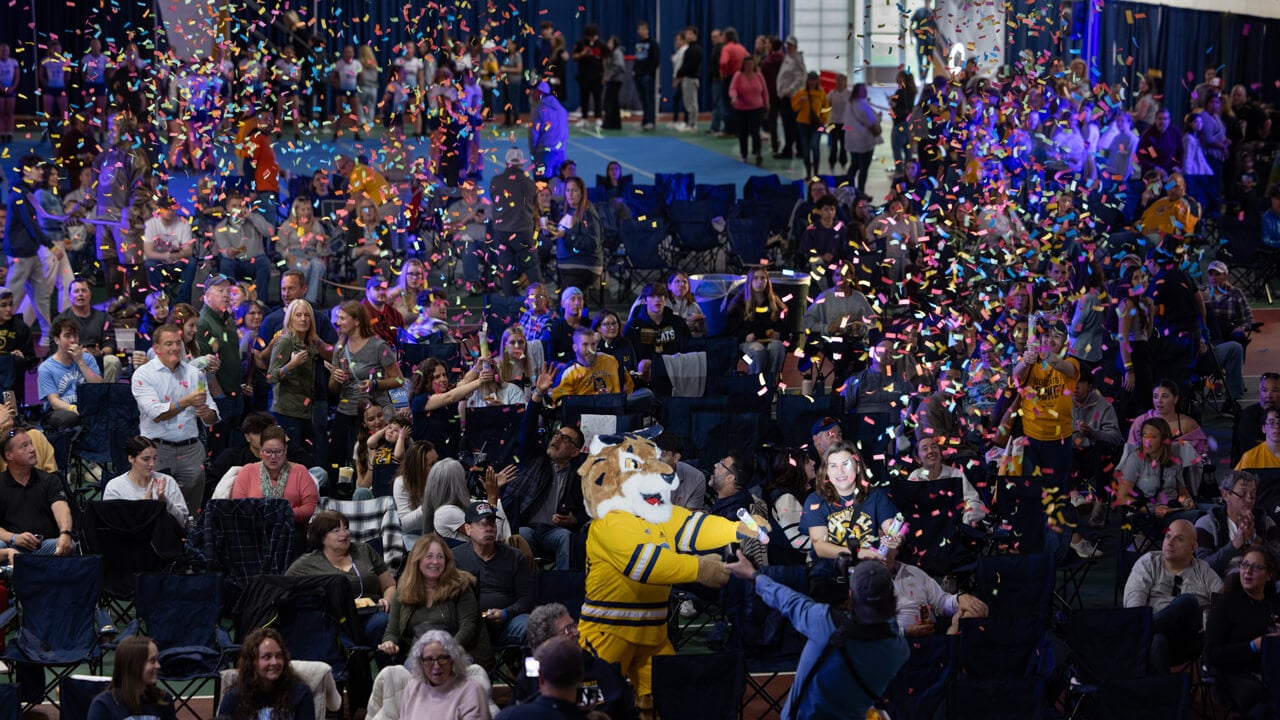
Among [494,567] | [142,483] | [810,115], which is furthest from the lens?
[810,115]

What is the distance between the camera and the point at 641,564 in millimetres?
6855

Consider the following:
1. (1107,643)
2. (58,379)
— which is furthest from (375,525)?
(1107,643)

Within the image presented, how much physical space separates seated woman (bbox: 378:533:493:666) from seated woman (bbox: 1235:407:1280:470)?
4809 mm

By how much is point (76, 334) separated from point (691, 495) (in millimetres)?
4443

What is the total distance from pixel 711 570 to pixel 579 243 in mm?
8340

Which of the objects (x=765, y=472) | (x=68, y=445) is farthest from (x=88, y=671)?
(x=765, y=472)

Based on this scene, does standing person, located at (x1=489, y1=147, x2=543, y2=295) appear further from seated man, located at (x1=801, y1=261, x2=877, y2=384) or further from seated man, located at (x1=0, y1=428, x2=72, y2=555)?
seated man, located at (x1=0, y1=428, x2=72, y2=555)

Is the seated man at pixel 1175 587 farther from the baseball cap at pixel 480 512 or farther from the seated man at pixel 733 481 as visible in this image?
the baseball cap at pixel 480 512

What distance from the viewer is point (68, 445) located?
10828 millimetres

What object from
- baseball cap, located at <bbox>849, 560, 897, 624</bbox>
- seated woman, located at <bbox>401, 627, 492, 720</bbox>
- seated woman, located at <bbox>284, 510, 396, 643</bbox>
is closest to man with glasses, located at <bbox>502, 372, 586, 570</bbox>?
seated woman, located at <bbox>284, 510, 396, 643</bbox>

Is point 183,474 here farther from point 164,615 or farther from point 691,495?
point 691,495

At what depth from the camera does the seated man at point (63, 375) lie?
11.1 meters

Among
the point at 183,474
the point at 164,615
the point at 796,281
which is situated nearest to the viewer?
the point at 164,615

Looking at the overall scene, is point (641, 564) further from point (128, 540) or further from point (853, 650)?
point (128, 540)
